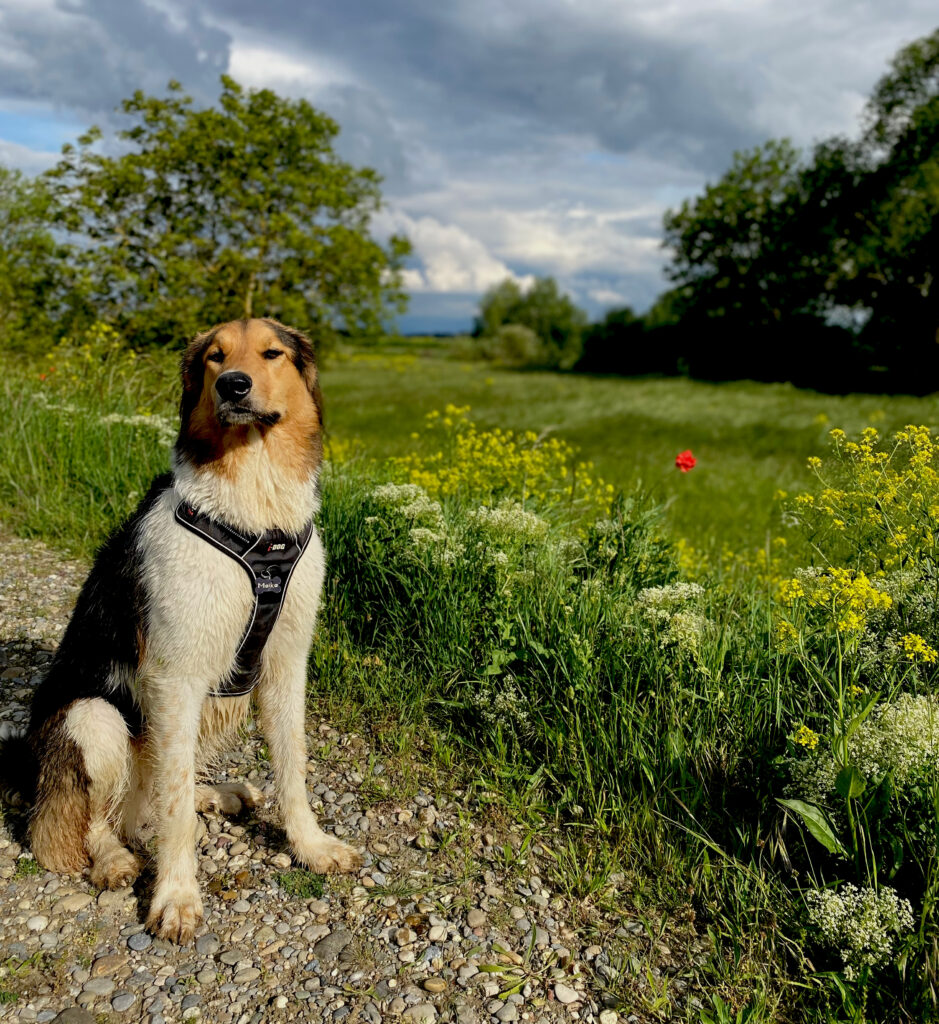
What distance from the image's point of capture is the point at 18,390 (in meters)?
Result: 7.79

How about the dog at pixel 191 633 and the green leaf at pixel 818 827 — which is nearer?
the green leaf at pixel 818 827

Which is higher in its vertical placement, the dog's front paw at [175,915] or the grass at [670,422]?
the grass at [670,422]

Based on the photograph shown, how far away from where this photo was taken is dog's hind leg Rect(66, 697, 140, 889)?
9.36 ft

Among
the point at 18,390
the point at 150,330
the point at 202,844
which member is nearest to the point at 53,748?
the point at 202,844

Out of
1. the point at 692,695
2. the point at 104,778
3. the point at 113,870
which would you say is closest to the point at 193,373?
the point at 104,778

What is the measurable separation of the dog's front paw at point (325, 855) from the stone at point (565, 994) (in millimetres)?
925

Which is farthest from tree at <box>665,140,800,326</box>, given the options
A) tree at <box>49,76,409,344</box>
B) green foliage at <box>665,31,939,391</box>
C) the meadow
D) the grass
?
the meadow

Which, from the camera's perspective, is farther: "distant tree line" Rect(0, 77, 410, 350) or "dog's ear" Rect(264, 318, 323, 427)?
"distant tree line" Rect(0, 77, 410, 350)

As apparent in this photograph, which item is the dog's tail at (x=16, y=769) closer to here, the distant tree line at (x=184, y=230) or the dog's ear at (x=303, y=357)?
the dog's ear at (x=303, y=357)

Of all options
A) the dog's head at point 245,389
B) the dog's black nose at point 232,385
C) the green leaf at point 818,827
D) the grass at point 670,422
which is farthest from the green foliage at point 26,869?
the grass at point 670,422

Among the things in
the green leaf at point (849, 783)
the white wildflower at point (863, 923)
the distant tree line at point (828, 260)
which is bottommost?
the white wildflower at point (863, 923)

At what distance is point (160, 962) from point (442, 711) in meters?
1.59

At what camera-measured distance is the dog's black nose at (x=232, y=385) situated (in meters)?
2.60

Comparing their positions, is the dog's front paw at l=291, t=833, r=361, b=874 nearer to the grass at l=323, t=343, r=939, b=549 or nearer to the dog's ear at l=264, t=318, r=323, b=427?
the dog's ear at l=264, t=318, r=323, b=427
